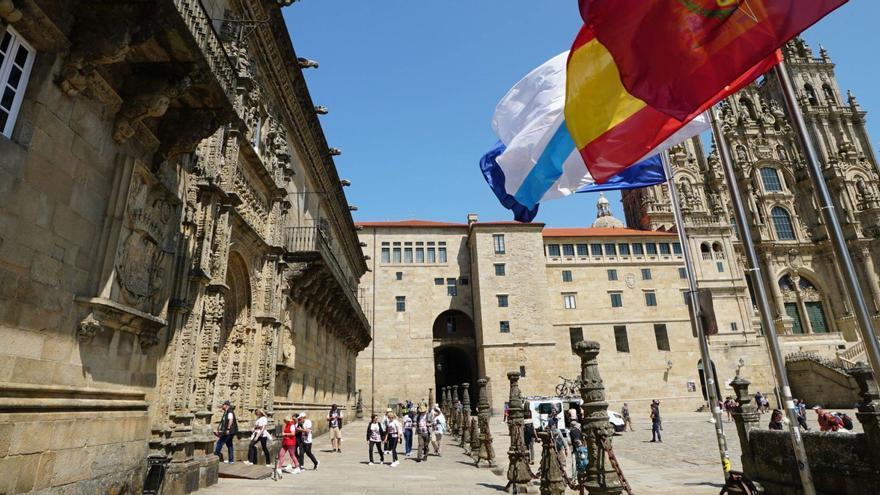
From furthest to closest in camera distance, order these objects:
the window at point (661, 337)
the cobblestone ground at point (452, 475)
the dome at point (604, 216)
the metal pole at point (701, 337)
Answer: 1. the dome at point (604, 216)
2. the window at point (661, 337)
3. the cobblestone ground at point (452, 475)
4. the metal pole at point (701, 337)

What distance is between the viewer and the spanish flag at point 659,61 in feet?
14.5

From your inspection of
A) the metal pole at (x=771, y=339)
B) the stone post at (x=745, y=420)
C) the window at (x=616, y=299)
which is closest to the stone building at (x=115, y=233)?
the metal pole at (x=771, y=339)

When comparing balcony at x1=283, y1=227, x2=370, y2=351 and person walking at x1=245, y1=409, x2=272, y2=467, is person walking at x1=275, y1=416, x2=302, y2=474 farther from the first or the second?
balcony at x1=283, y1=227, x2=370, y2=351

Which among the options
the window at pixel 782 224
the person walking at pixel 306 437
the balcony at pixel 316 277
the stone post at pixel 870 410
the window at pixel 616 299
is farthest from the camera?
the window at pixel 782 224

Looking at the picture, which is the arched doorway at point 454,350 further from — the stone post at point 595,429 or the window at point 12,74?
the window at point 12,74

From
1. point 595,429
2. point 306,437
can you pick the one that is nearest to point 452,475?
point 306,437

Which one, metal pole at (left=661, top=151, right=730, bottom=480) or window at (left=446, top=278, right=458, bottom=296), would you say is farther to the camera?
window at (left=446, top=278, right=458, bottom=296)

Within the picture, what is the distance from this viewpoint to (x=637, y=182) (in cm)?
902

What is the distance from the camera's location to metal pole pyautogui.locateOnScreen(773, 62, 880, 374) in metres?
3.65

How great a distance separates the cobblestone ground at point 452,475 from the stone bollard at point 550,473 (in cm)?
221

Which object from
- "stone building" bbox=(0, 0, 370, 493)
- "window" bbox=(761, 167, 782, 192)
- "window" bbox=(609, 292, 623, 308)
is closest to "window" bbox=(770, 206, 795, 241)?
"window" bbox=(761, 167, 782, 192)

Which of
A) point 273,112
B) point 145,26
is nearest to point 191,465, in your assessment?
point 145,26

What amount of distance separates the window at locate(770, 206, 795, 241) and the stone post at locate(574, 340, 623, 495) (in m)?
61.1

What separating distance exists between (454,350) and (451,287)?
898cm
